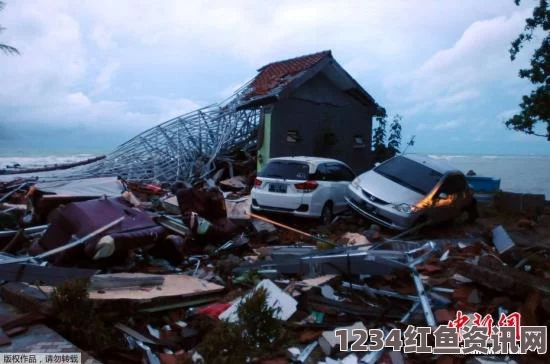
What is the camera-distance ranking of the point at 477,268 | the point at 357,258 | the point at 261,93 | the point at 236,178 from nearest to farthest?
the point at 477,268 → the point at 357,258 → the point at 236,178 → the point at 261,93

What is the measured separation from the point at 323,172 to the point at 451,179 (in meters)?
3.55

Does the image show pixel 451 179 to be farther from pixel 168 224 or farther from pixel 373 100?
pixel 373 100

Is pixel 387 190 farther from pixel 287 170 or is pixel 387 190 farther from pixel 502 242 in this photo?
pixel 502 242

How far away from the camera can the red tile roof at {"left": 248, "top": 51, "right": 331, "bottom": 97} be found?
20.0m

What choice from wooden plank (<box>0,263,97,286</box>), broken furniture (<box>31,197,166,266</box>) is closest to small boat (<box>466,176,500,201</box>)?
broken furniture (<box>31,197,166,266</box>)

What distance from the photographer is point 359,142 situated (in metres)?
21.4

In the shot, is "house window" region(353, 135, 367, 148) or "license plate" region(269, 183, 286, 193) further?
"house window" region(353, 135, 367, 148)

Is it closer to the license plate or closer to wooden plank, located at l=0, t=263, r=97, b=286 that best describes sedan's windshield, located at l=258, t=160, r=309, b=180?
the license plate

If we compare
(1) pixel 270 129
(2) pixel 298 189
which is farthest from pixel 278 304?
(1) pixel 270 129

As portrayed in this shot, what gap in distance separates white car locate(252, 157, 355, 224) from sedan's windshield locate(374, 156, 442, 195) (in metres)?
1.49

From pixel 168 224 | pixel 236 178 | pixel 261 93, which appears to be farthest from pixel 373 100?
pixel 168 224

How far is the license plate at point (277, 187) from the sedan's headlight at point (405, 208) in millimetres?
2733

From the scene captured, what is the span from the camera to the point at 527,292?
5375 millimetres

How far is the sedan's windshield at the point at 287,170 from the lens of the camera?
11992 millimetres
